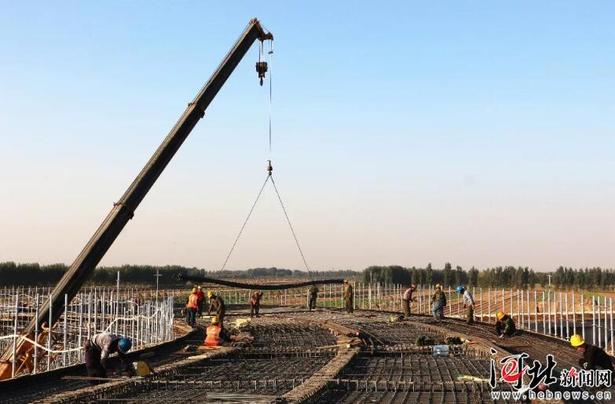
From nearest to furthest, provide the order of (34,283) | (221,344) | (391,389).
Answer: (391,389) < (221,344) < (34,283)

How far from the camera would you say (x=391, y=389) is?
11859 millimetres

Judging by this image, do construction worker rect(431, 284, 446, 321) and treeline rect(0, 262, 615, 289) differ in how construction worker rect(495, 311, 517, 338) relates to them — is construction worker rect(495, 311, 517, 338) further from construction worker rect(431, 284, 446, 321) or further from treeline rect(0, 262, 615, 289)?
treeline rect(0, 262, 615, 289)

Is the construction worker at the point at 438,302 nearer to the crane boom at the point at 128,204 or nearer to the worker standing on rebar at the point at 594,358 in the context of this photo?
the crane boom at the point at 128,204

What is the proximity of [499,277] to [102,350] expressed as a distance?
70.2 metres

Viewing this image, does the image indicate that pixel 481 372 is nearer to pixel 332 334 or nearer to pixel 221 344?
pixel 221 344

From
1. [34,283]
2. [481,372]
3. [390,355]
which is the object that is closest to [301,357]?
[390,355]

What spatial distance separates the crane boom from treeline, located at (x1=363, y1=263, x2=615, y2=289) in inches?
1870

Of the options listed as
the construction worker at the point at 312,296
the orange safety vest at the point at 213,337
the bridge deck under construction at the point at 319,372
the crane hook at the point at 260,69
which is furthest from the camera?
the construction worker at the point at 312,296

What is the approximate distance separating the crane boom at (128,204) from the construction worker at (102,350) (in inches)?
170

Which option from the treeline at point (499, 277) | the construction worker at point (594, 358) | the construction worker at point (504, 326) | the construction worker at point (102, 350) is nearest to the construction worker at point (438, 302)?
the construction worker at point (504, 326)

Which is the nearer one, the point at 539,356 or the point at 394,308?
the point at 539,356

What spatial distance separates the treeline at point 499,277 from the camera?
236ft

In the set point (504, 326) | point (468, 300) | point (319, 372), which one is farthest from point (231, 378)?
point (468, 300)

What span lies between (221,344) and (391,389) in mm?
8469
